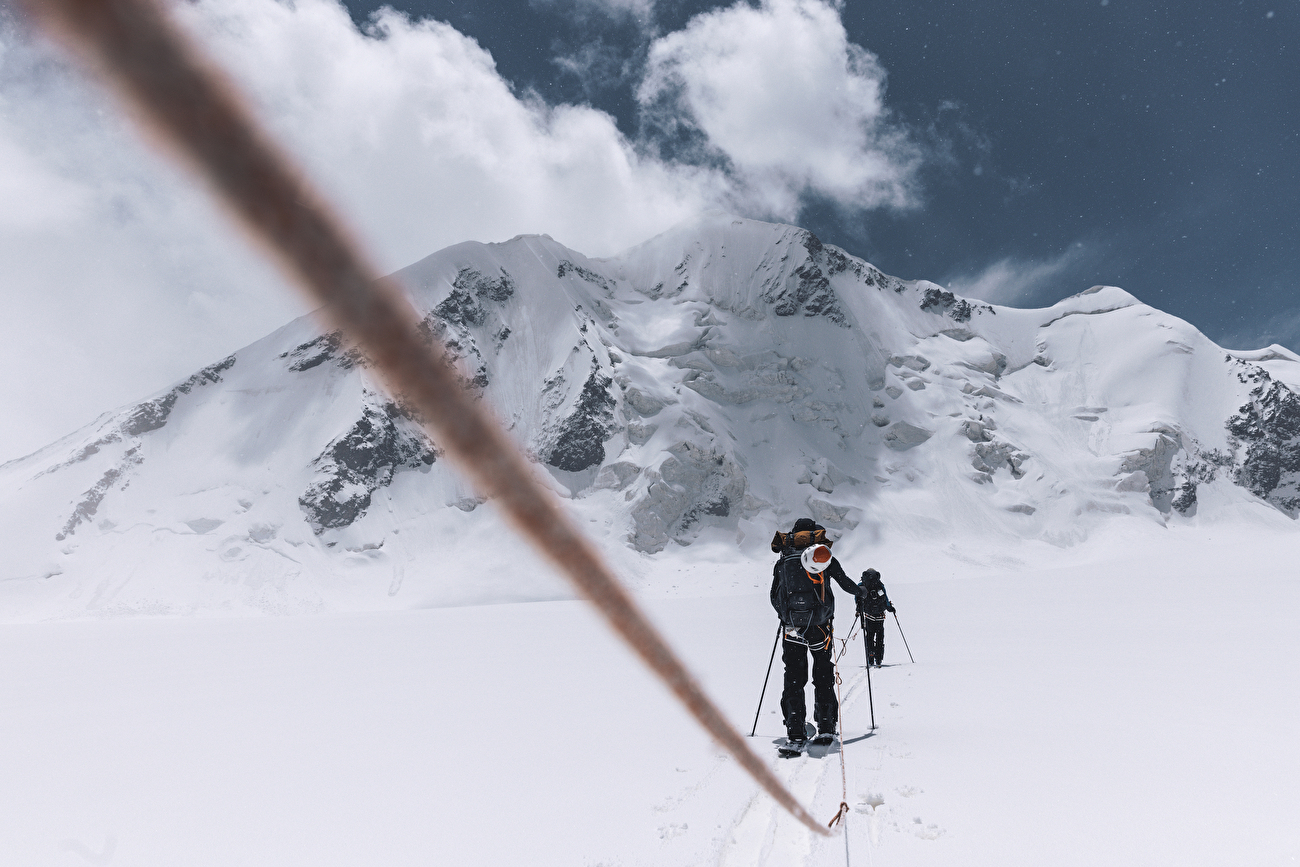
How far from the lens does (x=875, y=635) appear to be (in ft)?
34.2

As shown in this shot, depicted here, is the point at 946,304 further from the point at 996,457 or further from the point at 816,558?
the point at 816,558

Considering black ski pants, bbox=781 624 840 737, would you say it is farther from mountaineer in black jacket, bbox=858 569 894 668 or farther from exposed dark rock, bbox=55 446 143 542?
exposed dark rock, bbox=55 446 143 542

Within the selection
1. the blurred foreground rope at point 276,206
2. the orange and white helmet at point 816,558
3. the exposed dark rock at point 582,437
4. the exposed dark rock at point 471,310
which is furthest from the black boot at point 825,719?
the exposed dark rock at point 471,310

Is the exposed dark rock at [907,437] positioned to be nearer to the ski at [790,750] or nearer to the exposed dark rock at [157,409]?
the ski at [790,750]

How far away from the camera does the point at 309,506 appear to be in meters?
79.2

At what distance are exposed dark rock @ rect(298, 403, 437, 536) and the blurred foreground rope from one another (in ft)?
261

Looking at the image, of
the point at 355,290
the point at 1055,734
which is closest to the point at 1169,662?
the point at 1055,734

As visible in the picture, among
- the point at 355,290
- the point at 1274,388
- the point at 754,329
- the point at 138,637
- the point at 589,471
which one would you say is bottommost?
the point at 355,290

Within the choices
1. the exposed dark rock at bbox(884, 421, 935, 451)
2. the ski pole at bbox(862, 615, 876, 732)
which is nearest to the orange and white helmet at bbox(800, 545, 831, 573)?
the ski pole at bbox(862, 615, 876, 732)

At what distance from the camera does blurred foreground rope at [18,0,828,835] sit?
808 millimetres

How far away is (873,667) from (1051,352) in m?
126

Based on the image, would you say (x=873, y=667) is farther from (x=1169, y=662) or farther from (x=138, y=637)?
(x=138, y=637)

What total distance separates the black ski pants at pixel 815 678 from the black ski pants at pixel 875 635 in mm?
4023

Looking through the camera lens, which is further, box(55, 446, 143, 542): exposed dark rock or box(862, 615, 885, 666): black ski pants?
box(55, 446, 143, 542): exposed dark rock
